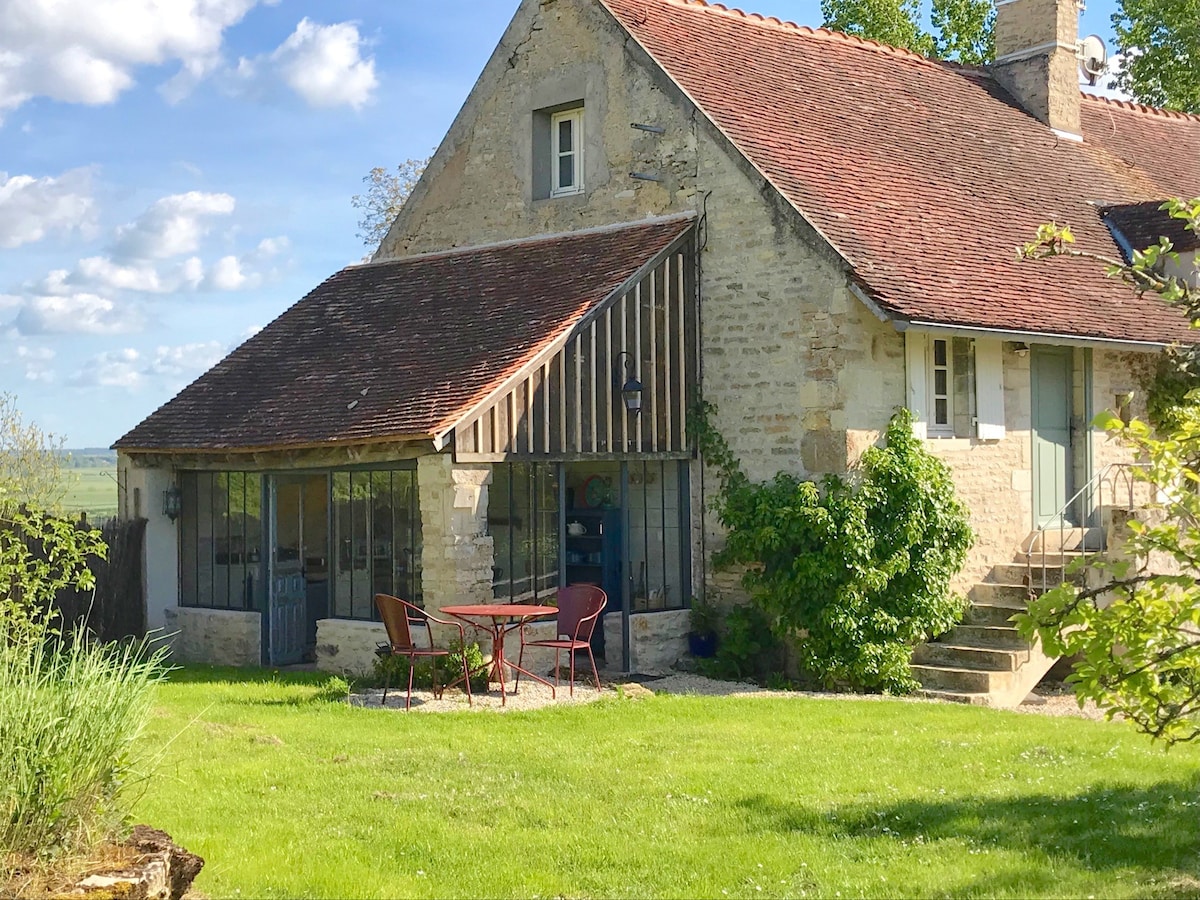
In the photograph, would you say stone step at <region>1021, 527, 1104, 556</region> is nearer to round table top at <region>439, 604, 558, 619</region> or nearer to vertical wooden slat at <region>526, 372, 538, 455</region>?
vertical wooden slat at <region>526, 372, 538, 455</region>

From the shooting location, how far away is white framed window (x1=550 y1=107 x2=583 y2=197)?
1568cm

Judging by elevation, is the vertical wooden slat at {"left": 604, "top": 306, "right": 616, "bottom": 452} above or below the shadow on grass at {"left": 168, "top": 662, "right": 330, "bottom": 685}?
above

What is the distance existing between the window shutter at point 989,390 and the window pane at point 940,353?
0.36 meters

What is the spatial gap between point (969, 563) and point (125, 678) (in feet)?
30.6

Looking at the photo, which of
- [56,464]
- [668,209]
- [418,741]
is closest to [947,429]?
[668,209]

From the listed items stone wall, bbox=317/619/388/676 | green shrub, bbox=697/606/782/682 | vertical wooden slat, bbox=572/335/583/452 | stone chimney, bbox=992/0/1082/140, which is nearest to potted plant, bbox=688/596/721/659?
green shrub, bbox=697/606/782/682

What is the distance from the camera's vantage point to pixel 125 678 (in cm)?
642

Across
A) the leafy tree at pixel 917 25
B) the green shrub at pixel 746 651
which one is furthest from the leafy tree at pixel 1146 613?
the leafy tree at pixel 917 25

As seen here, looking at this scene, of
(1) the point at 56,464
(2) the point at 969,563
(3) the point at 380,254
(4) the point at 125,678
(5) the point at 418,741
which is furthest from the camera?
(1) the point at 56,464

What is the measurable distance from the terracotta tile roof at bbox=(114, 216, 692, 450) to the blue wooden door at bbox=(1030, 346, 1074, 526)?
416cm

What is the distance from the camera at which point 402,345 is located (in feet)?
47.7

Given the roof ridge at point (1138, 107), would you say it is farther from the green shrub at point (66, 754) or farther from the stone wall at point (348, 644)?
the green shrub at point (66, 754)

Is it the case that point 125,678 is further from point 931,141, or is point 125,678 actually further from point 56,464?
point 56,464

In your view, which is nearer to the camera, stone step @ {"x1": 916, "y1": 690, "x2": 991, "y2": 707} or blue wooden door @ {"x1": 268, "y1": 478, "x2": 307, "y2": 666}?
stone step @ {"x1": 916, "y1": 690, "x2": 991, "y2": 707}
